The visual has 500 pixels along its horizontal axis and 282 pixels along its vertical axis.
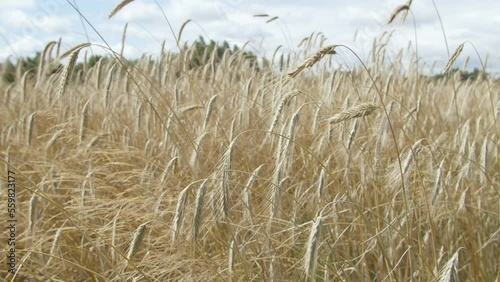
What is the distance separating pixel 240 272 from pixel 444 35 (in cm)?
133

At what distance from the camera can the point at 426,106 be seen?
391cm

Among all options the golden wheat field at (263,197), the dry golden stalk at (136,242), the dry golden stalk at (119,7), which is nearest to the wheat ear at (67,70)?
the golden wheat field at (263,197)

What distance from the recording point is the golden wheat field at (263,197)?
166 cm

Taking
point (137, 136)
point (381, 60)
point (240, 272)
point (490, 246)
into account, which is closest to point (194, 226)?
point (240, 272)

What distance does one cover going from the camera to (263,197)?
1678 mm

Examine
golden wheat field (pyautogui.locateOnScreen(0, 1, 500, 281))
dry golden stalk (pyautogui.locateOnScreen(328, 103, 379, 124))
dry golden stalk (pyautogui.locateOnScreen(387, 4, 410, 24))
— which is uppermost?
dry golden stalk (pyautogui.locateOnScreen(387, 4, 410, 24))

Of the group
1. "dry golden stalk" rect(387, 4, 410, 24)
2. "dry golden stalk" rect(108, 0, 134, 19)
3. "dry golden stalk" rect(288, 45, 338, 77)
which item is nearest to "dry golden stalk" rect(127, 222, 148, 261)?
"dry golden stalk" rect(288, 45, 338, 77)

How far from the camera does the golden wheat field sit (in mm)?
1658

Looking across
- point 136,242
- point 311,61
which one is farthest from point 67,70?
point 311,61

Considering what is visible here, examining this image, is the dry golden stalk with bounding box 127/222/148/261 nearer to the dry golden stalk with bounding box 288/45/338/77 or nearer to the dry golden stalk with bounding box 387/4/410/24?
the dry golden stalk with bounding box 288/45/338/77

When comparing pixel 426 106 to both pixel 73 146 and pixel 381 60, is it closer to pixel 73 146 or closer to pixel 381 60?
pixel 381 60

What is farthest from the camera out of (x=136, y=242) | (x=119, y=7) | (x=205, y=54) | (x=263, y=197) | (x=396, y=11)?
(x=205, y=54)

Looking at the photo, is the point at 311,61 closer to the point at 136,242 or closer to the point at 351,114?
the point at 351,114

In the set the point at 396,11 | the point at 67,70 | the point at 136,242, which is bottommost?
the point at 136,242
